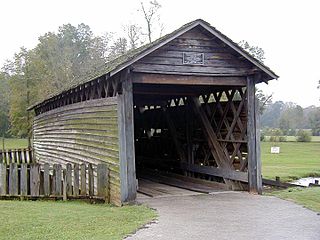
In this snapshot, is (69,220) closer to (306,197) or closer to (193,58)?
(193,58)

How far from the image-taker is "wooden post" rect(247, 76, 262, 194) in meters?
13.2

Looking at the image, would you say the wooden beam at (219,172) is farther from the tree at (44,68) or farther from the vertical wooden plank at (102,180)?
the tree at (44,68)

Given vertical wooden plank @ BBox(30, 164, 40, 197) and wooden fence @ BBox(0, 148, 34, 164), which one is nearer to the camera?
vertical wooden plank @ BBox(30, 164, 40, 197)

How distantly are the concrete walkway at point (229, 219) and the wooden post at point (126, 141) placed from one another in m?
0.62

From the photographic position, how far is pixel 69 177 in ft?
41.5

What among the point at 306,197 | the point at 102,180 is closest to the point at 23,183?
the point at 102,180

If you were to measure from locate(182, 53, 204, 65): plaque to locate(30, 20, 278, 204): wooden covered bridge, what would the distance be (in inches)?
1.2

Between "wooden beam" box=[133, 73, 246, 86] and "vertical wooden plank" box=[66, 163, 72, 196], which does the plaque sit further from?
"vertical wooden plank" box=[66, 163, 72, 196]

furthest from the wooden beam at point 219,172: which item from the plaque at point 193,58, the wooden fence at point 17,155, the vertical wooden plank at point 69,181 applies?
the wooden fence at point 17,155

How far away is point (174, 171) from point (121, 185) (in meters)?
7.62

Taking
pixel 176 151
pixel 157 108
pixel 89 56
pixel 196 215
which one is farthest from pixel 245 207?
pixel 89 56

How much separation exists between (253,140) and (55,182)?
19.2ft

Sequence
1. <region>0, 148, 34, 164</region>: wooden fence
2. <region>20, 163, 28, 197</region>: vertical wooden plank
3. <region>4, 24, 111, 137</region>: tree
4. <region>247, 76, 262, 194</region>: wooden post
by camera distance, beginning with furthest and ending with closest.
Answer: <region>4, 24, 111, 137</region>: tree → <region>0, 148, 34, 164</region>: wooden fence → <region>247, 76, 262, 194</region>: wooden post → <region>20, 163, 28, 197</region>: vertical wooden plank

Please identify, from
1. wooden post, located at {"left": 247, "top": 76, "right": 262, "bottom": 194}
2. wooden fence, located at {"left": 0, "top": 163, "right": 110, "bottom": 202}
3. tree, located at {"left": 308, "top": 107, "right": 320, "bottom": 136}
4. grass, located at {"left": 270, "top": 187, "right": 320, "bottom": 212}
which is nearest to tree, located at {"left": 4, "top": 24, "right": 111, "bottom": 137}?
wooden fence, located at {"left": 0, "top": 163, "right": 110, "bottom": 202}
